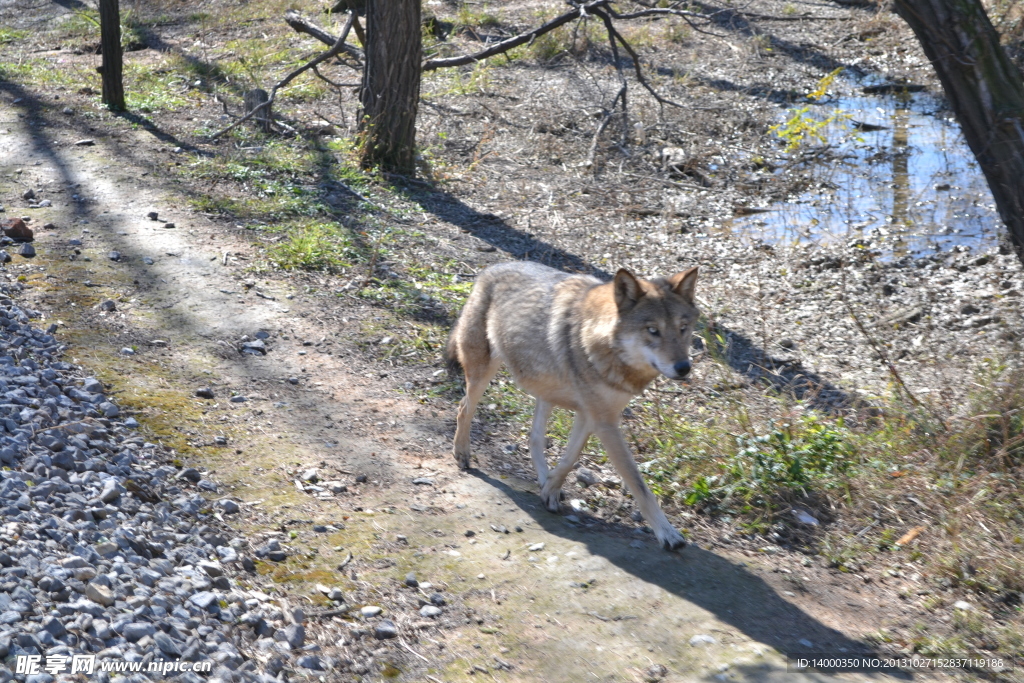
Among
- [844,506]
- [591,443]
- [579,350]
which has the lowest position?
[591,443]

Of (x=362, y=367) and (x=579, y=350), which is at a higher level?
(x=579, y=350)

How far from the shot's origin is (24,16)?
70.7 feet

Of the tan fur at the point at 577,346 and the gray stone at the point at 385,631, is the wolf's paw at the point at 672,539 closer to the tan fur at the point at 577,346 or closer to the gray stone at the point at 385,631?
the tan fur at the point at 577,346

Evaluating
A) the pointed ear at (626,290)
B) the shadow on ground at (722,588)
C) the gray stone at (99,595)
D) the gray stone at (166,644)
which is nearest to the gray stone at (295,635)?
the gray stone at (166,644)

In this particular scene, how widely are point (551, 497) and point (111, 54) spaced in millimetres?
11496

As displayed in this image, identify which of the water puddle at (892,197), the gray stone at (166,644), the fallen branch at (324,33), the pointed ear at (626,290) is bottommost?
the gray stone at (166,644)

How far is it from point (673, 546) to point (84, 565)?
125 inches

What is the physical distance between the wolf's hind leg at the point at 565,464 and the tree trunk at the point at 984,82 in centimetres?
364

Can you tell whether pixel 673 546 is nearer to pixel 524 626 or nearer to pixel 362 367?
pixel 524 626

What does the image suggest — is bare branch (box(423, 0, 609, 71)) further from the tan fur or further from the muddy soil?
the tan fur

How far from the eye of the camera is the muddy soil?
4320 mm

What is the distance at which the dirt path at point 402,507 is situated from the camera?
13.8 feet

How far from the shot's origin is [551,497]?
5.49 m

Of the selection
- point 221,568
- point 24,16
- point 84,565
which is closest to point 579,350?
point 221,568
